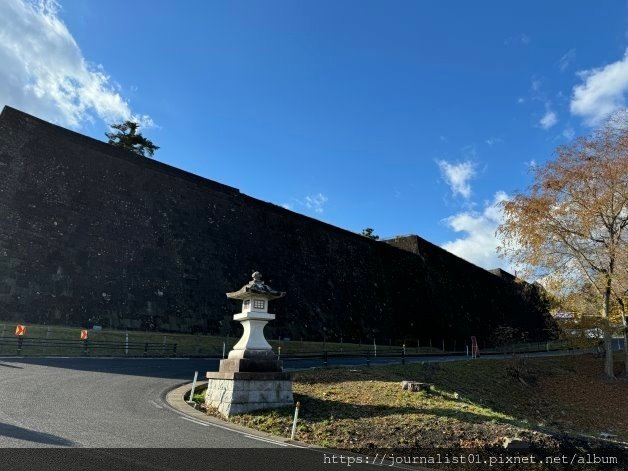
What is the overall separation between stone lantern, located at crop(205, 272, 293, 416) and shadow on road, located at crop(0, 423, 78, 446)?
13.1 ft

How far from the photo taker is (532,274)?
24750mm

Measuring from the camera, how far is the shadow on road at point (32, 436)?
674 centimetres

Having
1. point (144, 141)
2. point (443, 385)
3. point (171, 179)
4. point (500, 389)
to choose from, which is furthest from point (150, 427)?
point (144, 141)

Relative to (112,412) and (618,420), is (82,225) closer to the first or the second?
(112,412)

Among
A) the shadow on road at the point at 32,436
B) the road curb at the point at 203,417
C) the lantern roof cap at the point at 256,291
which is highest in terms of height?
the lantern roof cap at the point at 256,291

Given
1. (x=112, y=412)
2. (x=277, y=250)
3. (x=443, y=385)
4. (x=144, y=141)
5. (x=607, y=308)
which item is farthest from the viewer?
(x=144, y=141)

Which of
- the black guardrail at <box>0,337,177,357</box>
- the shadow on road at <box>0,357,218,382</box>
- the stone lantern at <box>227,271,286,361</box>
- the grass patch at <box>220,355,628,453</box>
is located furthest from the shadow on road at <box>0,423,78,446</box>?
the black guardrail at <box>0,337,177,357</box>

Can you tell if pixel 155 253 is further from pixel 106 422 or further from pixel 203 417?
pixel 106 422

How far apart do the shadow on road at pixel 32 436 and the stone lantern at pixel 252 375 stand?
3.99 meters

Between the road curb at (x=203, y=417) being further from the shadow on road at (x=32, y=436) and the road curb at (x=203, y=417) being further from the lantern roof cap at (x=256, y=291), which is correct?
Result: the shadow on road at (x=32, y=436)

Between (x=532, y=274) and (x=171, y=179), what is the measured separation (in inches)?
912

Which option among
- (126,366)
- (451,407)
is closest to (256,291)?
(451,407)

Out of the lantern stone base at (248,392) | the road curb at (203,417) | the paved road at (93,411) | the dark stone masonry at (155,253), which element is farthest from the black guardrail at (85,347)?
the lantern stone base at (248,392)

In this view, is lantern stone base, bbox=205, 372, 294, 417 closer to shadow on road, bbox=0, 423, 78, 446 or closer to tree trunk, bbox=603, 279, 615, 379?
shadow on road, bbox=0, 423, 78, 446
